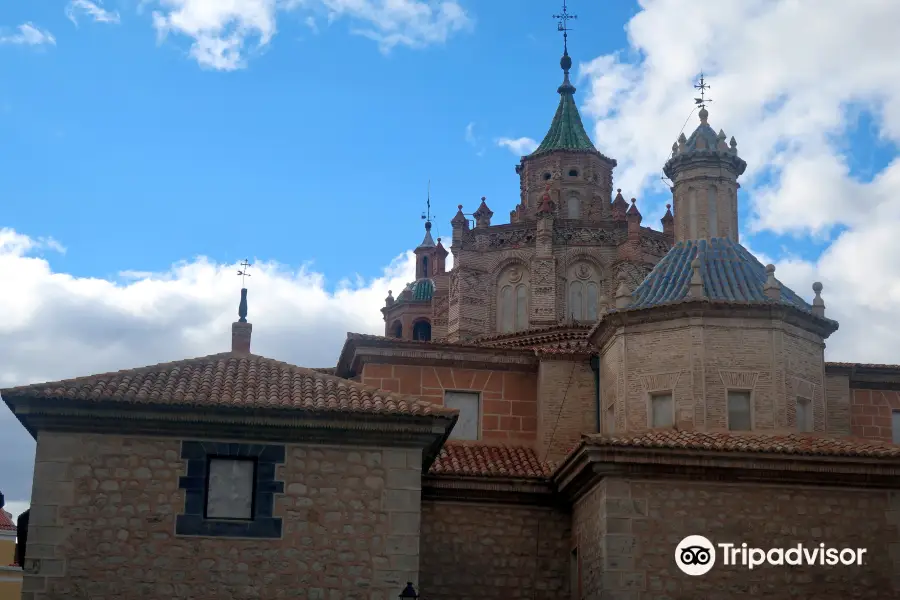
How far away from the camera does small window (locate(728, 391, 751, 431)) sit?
2162cm

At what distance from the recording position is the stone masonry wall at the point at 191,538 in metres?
16.7

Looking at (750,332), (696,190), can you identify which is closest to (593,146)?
(696,190)

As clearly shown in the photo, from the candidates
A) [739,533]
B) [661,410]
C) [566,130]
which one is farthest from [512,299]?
[739,533]

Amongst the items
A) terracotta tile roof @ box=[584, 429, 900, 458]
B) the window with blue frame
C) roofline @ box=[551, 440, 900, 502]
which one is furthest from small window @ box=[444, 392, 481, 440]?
the window with blue frame

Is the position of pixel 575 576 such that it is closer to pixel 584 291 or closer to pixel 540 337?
pixel 540 337

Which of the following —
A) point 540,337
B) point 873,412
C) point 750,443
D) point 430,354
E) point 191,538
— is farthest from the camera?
point 540,337

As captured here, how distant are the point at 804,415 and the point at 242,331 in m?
10.4

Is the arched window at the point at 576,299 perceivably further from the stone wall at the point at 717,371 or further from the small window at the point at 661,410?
the small window at the point at 661,410

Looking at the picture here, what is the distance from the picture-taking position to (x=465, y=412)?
24703 millimetres

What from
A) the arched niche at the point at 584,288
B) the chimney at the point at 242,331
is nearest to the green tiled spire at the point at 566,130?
the arched niche at the point at 584,288

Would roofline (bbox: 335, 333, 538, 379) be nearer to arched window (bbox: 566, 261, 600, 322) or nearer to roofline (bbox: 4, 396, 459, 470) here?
roofline (bbox: 4, 396, 459, 470)

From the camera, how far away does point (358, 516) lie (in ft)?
57.0

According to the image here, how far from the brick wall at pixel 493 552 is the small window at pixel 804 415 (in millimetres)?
4676

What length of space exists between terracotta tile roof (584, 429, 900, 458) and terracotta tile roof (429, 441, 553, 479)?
3119 millimetres
